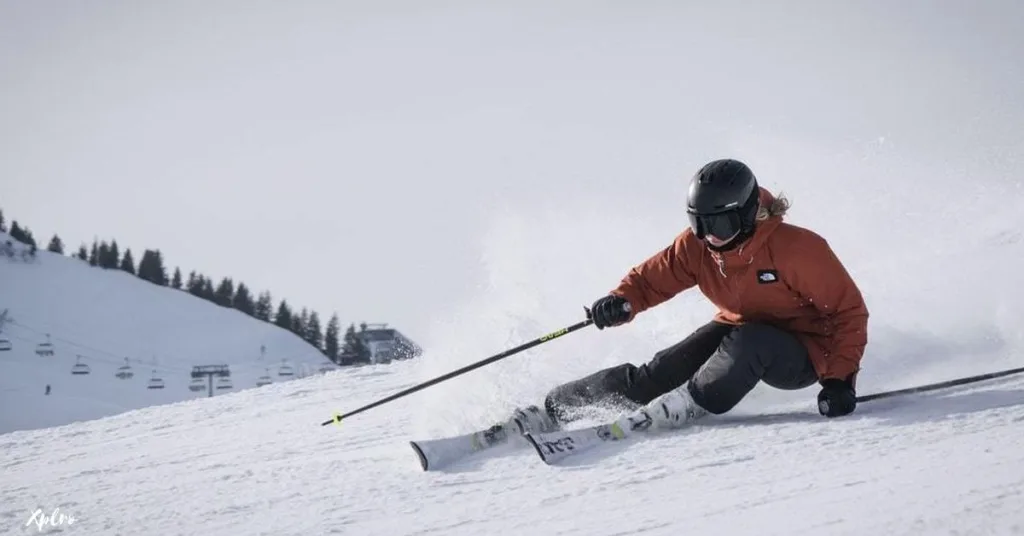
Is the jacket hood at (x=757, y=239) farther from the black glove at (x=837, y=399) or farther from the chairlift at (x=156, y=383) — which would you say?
the chairlift at (x=156, y=383)

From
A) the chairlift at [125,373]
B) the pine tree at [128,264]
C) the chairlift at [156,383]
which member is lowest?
the chairlift at [156,383]

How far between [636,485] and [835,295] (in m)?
1.34

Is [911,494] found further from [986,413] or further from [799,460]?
[986,413]

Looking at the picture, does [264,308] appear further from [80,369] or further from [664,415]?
[664,415]

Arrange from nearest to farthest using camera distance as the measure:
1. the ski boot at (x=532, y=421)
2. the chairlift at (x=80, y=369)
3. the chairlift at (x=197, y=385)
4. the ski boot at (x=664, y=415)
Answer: the ski boot at (x=664, y=415) < the ski boot at (x=532, y=421) < the chairlift at (x=197, y=385) < the chairlift at (x=80, y=369)

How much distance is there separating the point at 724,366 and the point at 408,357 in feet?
22.9

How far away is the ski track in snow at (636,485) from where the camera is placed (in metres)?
2.45

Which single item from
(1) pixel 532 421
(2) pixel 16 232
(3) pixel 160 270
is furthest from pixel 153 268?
(1) pixel 532 421

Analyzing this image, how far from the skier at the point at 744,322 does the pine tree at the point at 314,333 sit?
8613cm

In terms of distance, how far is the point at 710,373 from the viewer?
3.63 metres

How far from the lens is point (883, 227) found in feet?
25.4

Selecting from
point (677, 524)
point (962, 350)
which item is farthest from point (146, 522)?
point (962, 350)

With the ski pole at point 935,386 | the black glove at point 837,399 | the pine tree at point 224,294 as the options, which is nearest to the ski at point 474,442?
the black glove at point 837,399

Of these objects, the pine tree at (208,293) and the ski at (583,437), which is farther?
the pine tree at (208,293)
